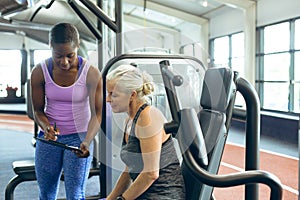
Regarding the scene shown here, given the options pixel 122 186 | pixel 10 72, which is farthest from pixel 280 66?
pixel 10 72

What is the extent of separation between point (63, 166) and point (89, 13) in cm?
393

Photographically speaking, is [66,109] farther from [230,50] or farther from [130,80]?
[230,50]

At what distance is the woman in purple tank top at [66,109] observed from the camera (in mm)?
1652

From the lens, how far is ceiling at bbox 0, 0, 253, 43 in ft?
9.85

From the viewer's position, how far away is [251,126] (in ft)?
4.20

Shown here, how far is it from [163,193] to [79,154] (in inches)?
20.1

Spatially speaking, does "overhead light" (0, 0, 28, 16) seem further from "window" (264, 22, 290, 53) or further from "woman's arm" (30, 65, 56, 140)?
"window" (264, 22, 290, 53)

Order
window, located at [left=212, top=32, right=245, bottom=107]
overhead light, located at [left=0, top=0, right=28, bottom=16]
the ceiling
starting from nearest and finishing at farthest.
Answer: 1. overhead light, located at [left=0, top=0, right=28, bottom=16]
2. the ceiling
3. window, located at [left=212, top=32, right=245, bottom=107]

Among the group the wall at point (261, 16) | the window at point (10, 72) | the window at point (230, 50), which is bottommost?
the window at point (10, 72)

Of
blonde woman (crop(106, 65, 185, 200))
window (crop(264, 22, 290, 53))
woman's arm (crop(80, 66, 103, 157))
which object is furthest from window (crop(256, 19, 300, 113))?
blonde woman (crop(106, 65, 185, 200))

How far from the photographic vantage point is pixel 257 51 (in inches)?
281

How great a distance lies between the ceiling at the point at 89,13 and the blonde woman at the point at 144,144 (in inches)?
45.3

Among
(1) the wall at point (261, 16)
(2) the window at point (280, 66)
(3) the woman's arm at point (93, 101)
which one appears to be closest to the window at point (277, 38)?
(2) the window at point (280, 66)

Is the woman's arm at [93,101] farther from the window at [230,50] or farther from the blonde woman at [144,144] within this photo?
the window at [230,50]
